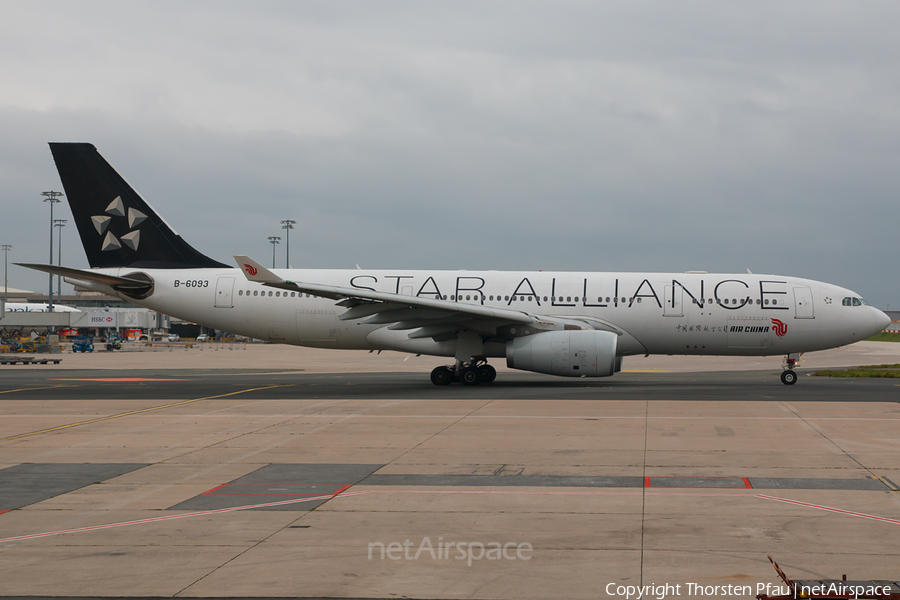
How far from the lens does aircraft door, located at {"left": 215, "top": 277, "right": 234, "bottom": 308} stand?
23094 mm

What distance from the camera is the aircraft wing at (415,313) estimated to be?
19.6 meters

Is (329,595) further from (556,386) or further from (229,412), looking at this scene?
(556,386)

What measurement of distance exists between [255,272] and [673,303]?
12.1 metres

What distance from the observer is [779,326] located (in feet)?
72.3

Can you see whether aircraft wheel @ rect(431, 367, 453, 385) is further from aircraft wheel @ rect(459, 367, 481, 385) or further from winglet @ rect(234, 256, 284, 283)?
winglet @ rect(234, 256, 284, 283)

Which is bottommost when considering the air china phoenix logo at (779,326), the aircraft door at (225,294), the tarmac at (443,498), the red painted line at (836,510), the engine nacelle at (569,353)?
the tarmac at (443,498)

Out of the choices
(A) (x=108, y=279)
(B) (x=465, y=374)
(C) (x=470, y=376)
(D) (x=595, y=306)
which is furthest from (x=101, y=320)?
(D) (x=595, y=306)

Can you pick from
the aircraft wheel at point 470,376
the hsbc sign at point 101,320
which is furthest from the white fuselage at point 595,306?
the hsbc sign at point 101,320

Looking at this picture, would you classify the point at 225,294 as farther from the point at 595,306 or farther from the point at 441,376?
the point at 595,306

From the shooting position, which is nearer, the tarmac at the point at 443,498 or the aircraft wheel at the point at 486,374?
the tarmac at the point at 443,498

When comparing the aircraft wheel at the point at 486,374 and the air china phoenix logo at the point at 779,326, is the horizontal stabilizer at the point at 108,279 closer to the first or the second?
the aircraft wheel at the point at 486,374

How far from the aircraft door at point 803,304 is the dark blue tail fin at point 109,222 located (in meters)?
18.5

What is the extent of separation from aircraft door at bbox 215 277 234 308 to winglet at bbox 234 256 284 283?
388cm

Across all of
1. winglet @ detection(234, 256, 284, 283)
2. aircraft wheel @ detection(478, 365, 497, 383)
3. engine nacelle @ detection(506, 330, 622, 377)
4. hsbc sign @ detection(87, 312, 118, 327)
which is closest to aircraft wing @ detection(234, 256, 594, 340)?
winglet @ detection(234, 256, 284, 283)
